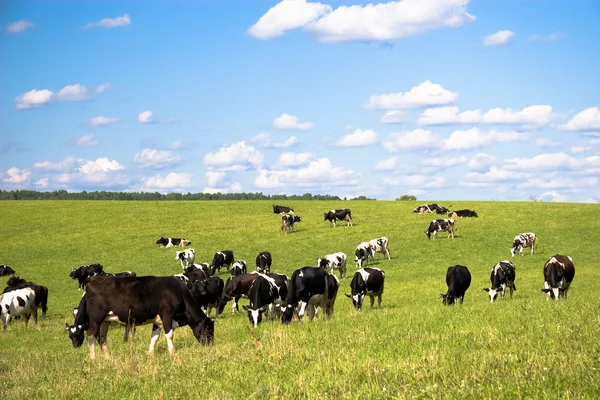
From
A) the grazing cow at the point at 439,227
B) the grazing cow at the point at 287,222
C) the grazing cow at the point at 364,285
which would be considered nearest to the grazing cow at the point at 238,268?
the grazing cow at the point at 364,285

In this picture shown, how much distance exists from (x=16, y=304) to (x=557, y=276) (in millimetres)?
Result: 22933

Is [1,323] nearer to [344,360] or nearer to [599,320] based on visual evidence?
[344,360]

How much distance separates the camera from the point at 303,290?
21109 mm

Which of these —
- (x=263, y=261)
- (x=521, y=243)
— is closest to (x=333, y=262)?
(x=263, y=261)

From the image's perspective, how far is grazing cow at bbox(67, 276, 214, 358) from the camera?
15570 millimetres

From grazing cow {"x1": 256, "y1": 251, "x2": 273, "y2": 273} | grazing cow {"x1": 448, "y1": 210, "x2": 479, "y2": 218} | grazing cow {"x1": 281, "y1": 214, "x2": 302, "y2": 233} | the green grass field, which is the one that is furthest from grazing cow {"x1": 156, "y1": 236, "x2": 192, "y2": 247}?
grazing cow {"x1": 448, "y1": 210, "x2": 479, "y2": 218}

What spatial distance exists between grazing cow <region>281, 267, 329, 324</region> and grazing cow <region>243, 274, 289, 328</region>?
0.96 metres

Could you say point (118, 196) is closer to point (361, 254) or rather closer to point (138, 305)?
point (361, 254)

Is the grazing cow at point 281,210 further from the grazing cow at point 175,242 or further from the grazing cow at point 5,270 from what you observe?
the grazing cow at point 5,270

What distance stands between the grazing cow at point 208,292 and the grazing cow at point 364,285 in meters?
5.51

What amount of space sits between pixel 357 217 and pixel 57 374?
55.4 meters

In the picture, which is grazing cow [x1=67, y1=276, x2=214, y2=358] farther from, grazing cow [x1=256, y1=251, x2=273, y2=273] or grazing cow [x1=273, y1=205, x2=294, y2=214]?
grazing cow [x1=273, y1=205, x2=294, y2=214]

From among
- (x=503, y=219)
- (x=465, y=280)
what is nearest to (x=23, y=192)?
(x=503, y=219)

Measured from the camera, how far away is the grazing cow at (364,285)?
2661 cm
